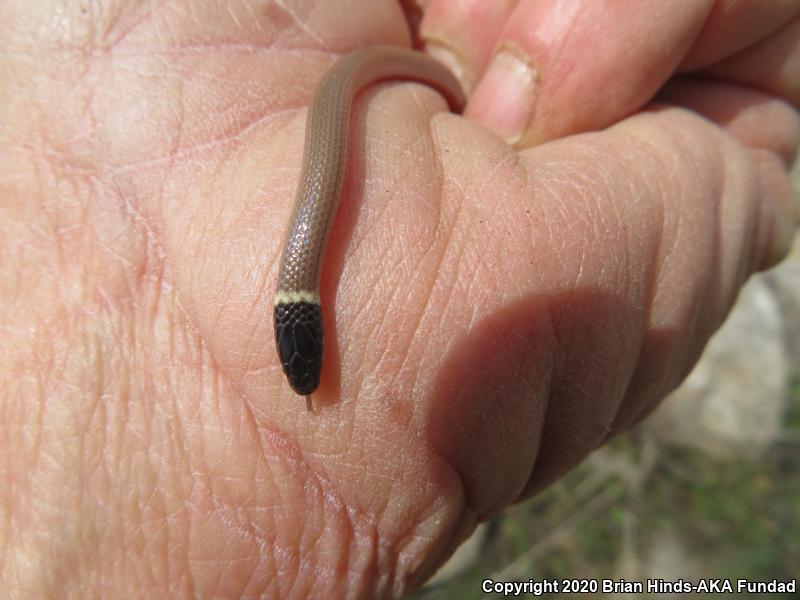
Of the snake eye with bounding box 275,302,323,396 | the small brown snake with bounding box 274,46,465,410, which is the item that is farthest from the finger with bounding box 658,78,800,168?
the snake eye with bounding box 275,302,323,396

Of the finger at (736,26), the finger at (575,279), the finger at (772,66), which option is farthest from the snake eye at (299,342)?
the finger at (772,66)

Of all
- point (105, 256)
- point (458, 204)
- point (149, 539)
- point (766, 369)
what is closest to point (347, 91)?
point (458, 204)

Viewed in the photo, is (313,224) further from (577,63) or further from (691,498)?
(691,498)

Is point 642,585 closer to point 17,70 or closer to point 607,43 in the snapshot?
point 607,43

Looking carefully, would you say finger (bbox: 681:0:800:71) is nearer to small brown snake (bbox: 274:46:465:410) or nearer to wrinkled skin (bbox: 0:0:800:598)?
wrinkled skin (bbox: 0:0:800:598)

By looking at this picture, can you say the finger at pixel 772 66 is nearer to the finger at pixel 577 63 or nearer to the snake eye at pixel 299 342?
the finger at pixel 577 63

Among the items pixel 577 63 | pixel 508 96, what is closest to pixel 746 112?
pixel 577 63
